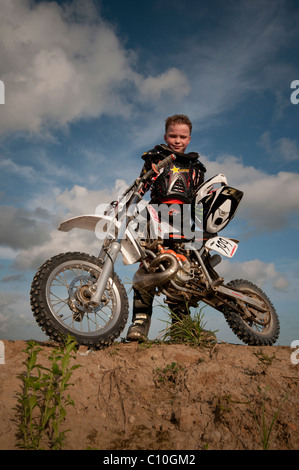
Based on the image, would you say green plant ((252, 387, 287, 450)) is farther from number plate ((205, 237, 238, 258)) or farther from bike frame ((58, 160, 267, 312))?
number plate ((205, 237, 238, 258))

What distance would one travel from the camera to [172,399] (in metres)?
2.73

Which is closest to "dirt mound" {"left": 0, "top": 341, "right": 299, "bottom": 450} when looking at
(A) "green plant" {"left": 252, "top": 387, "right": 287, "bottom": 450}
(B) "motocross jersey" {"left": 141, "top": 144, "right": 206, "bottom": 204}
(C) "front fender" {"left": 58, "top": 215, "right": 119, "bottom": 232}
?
(A) "green plant" {"left": 252, "top": 387, "right": 287, "bottom": 450}

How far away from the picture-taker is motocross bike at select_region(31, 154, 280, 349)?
11.6ft

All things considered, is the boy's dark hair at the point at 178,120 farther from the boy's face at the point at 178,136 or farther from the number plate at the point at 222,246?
the number plate at the point at 222,246

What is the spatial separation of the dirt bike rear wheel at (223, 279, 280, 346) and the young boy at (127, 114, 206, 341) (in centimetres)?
88

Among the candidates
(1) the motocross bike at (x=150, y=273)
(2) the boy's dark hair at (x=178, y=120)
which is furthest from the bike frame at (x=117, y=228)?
(2) the boy's dark hair at (x=178, y=120)

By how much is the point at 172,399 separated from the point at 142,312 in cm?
205

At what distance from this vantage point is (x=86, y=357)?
3.28 meters

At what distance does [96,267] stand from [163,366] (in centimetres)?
137

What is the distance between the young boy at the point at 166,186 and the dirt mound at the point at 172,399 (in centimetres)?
109

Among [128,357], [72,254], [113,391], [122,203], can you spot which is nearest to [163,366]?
[128,357]

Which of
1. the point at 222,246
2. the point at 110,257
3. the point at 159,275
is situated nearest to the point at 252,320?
the point at 222,246

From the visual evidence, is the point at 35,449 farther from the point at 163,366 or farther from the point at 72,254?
the point at 72,254

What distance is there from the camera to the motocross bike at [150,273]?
3.54 metres
